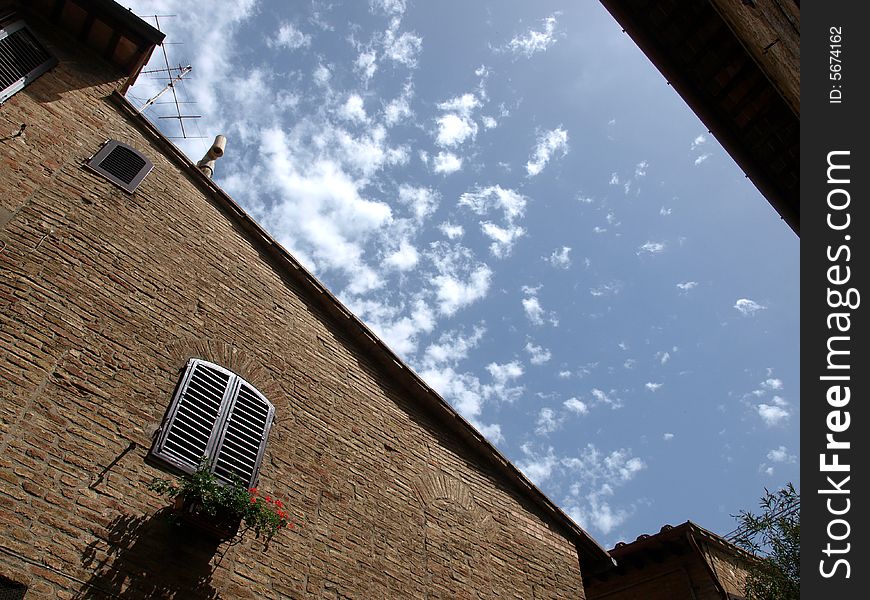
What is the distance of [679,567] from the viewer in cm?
1212

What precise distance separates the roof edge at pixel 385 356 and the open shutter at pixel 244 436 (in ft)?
7.42

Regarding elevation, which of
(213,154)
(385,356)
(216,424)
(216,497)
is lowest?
(216,497)

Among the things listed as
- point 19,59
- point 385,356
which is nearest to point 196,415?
point 385,356

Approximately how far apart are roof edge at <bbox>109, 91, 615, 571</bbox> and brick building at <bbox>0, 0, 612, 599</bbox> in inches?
1.3

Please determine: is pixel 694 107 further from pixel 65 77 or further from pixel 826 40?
pixel 65 77

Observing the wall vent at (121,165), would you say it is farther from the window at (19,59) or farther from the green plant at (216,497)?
the green plant at (216,497)

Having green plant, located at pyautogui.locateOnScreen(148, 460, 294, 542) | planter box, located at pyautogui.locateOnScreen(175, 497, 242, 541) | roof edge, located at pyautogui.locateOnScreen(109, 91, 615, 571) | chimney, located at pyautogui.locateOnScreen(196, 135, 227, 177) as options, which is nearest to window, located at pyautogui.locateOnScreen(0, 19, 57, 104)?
roof edge, located at pyautogui.locateOnScreen(109, 91, 615, 571)

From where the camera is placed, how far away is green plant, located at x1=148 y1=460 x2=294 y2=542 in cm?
555

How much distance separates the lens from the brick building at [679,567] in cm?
1159

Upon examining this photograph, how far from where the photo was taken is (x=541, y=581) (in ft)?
28.8

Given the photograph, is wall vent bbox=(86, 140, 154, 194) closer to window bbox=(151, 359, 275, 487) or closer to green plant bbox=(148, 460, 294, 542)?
window bbox=(151, 359, 275, 487)

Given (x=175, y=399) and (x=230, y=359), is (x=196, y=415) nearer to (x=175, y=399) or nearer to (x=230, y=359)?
(x=175, y=399)

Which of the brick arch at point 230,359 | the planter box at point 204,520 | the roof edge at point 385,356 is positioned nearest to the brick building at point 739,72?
the roof edge at point 385,356

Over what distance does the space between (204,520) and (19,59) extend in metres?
6.54
